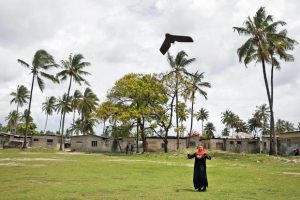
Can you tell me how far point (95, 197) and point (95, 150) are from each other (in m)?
52.7

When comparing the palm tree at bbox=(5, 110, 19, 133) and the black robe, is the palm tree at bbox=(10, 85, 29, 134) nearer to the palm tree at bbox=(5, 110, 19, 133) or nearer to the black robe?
the palm tree at bbox=(5, 110, 19, 133)

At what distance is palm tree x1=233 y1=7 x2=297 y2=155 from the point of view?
38531 millimetres

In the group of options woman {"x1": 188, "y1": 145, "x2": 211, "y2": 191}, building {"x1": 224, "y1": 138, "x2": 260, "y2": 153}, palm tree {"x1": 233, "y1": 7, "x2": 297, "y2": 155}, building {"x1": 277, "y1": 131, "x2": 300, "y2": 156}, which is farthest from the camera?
building {"x1": 224, "y1": 138, "x2": 260, "y2": 153}

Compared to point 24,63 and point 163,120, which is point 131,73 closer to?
point 163,120

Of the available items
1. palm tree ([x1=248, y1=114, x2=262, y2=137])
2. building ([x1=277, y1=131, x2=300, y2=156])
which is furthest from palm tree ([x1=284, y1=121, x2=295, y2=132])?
building ([x1=277, y1=131, x2=300, y2=156])

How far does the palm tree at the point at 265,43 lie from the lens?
38531 mm

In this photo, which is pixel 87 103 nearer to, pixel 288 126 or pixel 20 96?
pixel 20 96

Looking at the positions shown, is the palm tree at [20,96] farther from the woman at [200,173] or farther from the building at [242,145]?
the woman at [200,173]

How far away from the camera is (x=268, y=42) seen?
39.0 meters

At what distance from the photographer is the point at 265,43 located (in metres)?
38.8

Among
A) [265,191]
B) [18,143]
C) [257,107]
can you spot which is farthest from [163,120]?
[257,107]

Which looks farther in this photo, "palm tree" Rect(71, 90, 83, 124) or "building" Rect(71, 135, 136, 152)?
"palm tree" Rect(71, 90, 83, 124)

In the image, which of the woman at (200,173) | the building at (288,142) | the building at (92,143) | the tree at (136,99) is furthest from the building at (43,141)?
the woman at (200,173)

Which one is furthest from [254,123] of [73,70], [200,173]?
[200,173]
